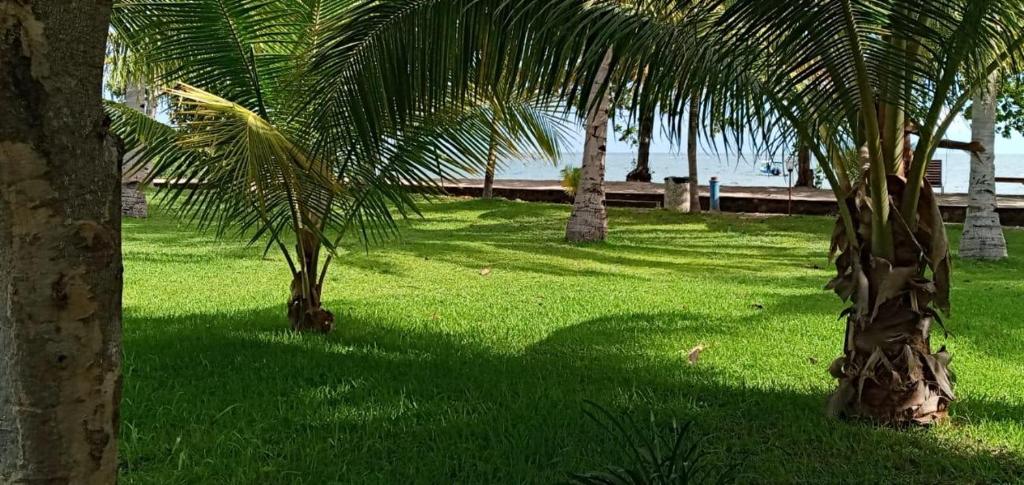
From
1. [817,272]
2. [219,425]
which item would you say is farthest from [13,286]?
[817,272]

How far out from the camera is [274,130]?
4.48 metres

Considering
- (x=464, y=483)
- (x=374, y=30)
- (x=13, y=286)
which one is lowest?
(x=464, y=483)

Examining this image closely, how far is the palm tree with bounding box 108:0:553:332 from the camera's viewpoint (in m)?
4.37

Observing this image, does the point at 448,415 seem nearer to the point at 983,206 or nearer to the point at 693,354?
the point at 693,354

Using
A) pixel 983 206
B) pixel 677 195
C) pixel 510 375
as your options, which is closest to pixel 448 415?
pixel 510 375

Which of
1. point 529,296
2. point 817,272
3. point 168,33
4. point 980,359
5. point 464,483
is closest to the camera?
point 464,483

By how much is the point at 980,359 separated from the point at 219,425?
14.6ft

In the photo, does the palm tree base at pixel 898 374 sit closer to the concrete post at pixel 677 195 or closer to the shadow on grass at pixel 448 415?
the shadow on grass at pixel 448 415

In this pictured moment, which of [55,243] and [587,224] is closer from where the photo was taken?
[55,243]

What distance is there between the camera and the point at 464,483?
3.01 meters

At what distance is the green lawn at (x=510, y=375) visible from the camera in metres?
3.23

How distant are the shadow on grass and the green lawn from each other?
0.01 metres

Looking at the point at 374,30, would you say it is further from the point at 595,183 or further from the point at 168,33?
the point at 595,183

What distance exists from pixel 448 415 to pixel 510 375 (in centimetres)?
80
